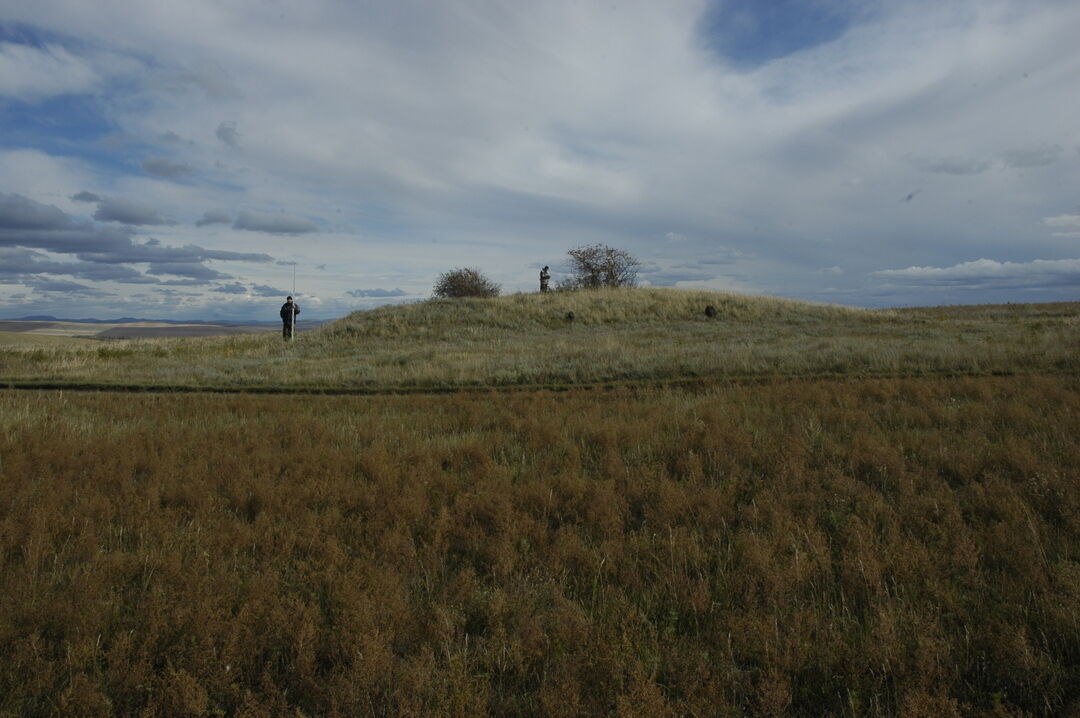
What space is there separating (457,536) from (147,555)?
262cm

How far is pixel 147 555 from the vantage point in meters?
4.96

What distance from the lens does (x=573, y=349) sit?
22.1 m

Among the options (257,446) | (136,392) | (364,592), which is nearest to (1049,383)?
(364,592)

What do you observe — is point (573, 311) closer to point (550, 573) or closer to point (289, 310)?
point (289, 310)

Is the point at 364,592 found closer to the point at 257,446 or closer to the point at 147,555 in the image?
the point at 147,555

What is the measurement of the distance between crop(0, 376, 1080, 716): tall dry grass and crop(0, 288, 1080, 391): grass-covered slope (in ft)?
24.5

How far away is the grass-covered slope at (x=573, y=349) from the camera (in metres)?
16.1

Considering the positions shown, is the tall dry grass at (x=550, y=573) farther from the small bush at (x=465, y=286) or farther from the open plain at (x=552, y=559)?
the small bush at (x=465, y=286)

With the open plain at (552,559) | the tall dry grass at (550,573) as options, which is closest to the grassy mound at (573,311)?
the open plain at (552,559)

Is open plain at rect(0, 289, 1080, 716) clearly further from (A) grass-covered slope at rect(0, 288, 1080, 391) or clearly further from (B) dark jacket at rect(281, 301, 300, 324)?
(B) dark jacket at rect(281, 301, 300, 324)

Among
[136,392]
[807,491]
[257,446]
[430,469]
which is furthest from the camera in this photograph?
[136,392]

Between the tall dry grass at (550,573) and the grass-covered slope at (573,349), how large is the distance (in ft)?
24.5

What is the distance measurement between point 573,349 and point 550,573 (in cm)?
1750

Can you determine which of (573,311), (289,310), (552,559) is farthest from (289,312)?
(552,559)
